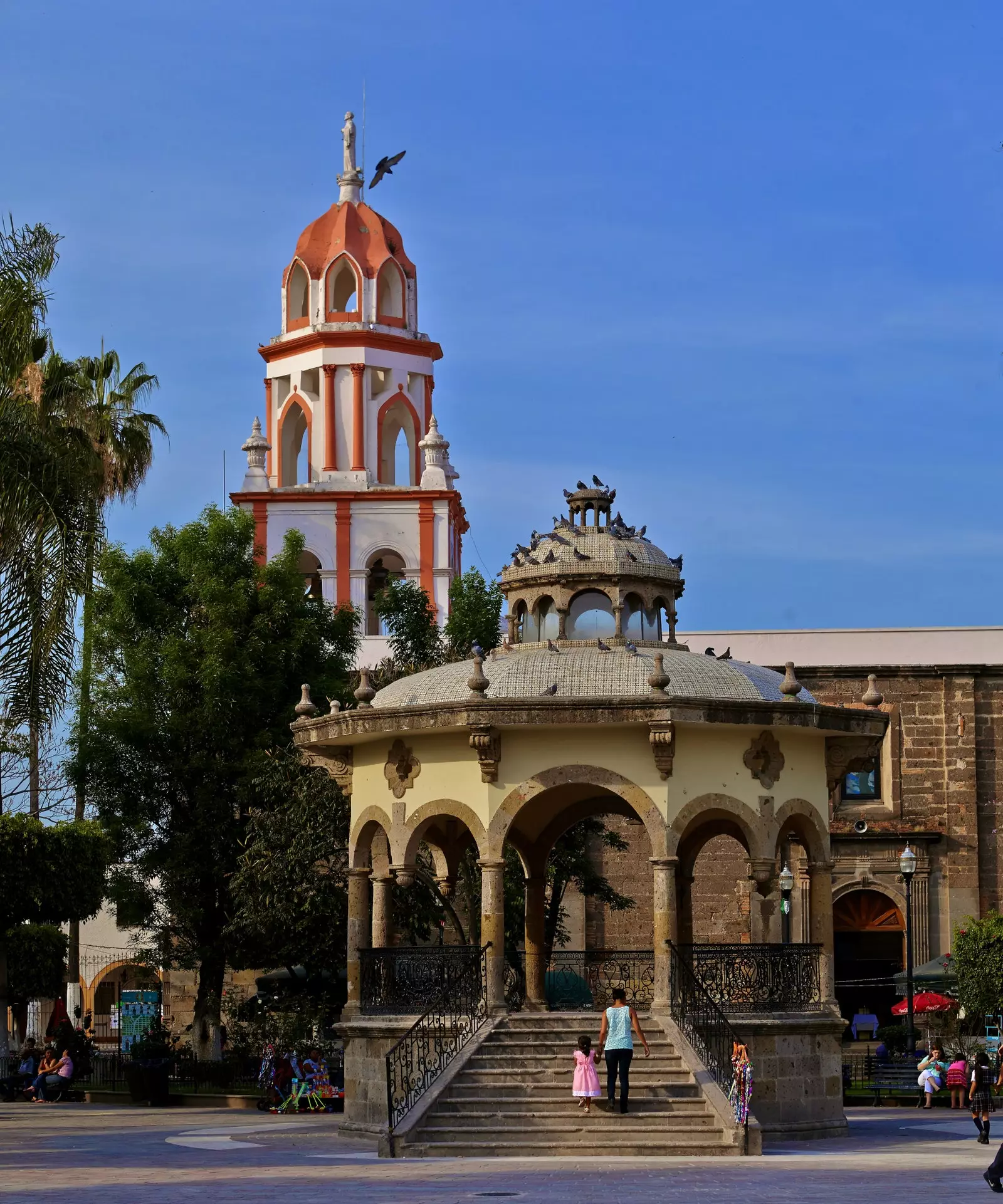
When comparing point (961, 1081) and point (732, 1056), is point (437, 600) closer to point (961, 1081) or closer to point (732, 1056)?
point (961, 1081)

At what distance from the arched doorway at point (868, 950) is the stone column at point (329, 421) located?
2312 cm

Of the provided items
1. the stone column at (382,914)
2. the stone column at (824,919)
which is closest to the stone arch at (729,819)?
the stone column at (824,919)

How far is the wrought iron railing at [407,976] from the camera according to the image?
21188 mm

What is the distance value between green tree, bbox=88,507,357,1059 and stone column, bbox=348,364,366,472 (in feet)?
72.2

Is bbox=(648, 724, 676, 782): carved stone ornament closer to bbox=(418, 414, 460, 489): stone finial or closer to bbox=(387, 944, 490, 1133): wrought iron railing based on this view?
bbox=(387, 944, 490, 1133): wrought iron railing

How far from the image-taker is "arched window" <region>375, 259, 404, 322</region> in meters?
59.5

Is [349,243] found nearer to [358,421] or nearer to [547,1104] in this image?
[358,421]

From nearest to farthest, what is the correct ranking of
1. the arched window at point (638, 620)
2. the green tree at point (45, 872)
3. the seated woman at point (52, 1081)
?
1. the arched window at point (638, 620)
2. the seated woman at point (52, 1081)
3. the green tree at point (45, 872)

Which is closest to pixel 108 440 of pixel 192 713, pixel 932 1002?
pixel 192 713

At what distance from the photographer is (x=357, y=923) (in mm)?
22500

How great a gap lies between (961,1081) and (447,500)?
108 feet

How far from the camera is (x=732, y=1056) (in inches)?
780

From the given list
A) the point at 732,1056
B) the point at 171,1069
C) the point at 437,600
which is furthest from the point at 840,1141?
the point at 437,600

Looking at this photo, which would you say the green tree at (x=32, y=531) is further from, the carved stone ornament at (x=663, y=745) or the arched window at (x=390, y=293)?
the arched window at (x=390, y=293)
